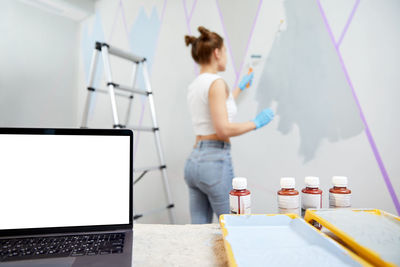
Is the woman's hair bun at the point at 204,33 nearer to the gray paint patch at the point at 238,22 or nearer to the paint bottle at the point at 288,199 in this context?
the gray paint patch at the point at 238,22

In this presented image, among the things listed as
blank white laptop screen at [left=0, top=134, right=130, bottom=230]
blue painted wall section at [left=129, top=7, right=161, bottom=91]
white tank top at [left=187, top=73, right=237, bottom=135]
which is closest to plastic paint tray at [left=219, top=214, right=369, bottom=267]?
blank white laptop screen at [left=0, top=134, right=130, bottom=230]

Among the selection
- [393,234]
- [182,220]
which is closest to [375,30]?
[393,234]

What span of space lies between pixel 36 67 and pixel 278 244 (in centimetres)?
247

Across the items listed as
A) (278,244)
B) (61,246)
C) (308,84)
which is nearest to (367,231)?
(278,244)

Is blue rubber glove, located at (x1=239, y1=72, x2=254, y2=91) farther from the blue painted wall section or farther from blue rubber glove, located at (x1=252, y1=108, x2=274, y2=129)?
the blue painted wall section

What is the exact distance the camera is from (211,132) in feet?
3.62

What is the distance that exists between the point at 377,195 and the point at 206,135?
0.81 m

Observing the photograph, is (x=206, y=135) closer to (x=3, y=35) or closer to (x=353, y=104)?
(x=353, y=104)

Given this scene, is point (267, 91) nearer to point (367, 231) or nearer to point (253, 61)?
point (253, 61)

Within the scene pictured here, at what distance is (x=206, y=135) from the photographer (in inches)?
44.0

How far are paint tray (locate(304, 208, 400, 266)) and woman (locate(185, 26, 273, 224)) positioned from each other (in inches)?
19.8

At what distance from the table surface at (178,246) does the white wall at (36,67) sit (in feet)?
6.65

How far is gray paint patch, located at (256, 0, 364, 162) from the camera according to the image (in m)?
1.14

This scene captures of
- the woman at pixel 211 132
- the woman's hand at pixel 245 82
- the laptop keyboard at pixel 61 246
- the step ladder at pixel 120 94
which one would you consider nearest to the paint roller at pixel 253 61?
the woman's hand at pixel 245 82
